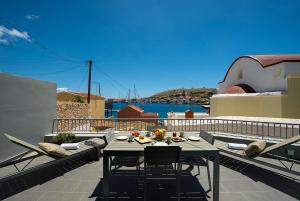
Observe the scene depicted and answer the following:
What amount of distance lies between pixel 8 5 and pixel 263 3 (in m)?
13.0

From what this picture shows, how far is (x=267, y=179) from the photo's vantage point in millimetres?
3881

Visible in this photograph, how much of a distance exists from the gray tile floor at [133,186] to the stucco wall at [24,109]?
5.74 feet

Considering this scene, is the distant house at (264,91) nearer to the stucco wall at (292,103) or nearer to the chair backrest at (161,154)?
the stucco wall at (292,103)

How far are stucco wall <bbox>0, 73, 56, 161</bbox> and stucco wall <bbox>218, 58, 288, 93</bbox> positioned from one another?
13388mm

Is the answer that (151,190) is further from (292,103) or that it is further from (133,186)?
(292,103)

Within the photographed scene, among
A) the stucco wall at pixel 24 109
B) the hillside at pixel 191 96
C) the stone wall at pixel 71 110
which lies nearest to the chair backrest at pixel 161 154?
the stucco wall at pixel 24 109

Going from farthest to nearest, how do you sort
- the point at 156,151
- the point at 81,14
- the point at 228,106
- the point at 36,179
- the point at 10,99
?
the point at 228,106 < the point at 81,14 < the point at 10,99 < the point at 36,179 < the point at 156,151

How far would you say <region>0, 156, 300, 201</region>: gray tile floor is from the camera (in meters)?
3.08

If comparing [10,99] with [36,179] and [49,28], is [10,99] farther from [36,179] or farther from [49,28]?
[49,28]

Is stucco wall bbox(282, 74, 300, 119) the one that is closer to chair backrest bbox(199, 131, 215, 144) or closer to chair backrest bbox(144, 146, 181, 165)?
chair backrest bbox(199, 131, 215, 144)

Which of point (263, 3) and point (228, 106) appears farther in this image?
point (228, 106)

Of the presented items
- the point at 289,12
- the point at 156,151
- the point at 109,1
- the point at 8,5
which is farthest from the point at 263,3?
the point at 8,5

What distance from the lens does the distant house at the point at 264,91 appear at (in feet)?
35.5

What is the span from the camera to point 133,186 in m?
3.52
